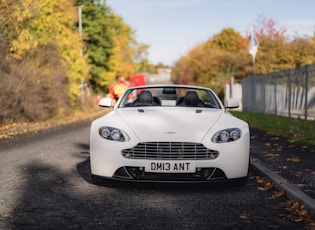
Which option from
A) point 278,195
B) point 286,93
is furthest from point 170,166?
point 286,93

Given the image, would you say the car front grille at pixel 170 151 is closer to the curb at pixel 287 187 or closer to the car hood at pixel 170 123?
the car hood at pixel 170 123

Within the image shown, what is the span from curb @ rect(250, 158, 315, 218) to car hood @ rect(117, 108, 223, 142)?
43.1 inches

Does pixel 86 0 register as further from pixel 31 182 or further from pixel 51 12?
pixel 31 182

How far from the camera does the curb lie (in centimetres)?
521

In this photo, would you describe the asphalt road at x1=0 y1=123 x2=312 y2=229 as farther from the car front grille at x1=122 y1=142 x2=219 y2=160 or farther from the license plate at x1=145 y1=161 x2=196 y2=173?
the car front grille at x1=122 y1=142 x2=219 y2=160

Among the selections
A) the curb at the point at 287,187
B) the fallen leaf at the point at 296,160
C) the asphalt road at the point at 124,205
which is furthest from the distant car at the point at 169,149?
the fallen leaf at the point at 296,160

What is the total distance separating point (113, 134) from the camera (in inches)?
252

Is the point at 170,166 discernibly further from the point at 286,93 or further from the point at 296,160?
the point at 286,93

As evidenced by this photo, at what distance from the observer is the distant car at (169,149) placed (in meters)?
6.17

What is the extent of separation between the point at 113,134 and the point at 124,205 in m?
1.09

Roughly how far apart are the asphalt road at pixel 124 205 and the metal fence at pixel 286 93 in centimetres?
1024

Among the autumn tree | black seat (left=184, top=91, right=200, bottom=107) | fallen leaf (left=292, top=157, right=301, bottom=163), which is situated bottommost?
fallen leaf (left=292, top=157, right=301, bottom=163)

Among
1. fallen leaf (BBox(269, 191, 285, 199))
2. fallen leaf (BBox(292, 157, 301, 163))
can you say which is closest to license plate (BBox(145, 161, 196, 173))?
fallen leaf (BBox(269, 191, 285, 199))

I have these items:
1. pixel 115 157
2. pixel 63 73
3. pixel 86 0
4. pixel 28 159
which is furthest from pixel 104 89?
pixel 115 157
